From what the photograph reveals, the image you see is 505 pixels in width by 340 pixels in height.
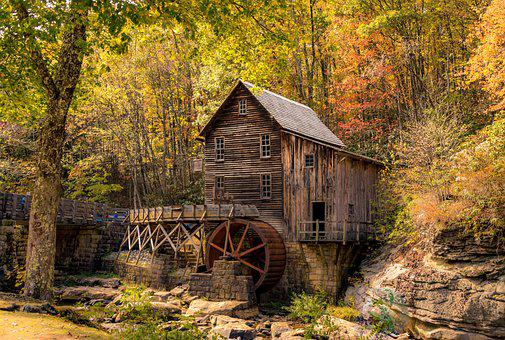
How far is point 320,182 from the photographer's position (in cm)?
2205

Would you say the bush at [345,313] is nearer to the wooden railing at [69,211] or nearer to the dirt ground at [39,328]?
the dirt ground at [39,328]

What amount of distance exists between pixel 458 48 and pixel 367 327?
16830 mm

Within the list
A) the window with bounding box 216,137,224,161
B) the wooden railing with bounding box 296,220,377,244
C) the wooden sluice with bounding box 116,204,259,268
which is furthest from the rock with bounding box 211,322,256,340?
the window with bounding box 216,137,224,161

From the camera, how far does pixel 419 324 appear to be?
50.8ft

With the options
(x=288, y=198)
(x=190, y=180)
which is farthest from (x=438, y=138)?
(x=190, y=180)

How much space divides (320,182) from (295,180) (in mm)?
1239

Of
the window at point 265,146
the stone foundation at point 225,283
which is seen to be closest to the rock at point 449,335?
the stone foundation at point 225,283

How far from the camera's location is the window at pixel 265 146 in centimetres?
2364

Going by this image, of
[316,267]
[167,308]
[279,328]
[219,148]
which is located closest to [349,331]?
[279,328]

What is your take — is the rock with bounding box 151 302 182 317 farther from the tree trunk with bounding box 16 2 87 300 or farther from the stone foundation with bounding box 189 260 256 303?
the tree trunk with bounding box 16 2 87 300

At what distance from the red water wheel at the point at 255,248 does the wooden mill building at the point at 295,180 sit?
0.69 m

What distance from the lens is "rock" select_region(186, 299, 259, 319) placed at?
1892 centimetres

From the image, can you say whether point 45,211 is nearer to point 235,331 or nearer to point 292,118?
point 235,331

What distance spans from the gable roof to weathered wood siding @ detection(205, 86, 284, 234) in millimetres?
407
